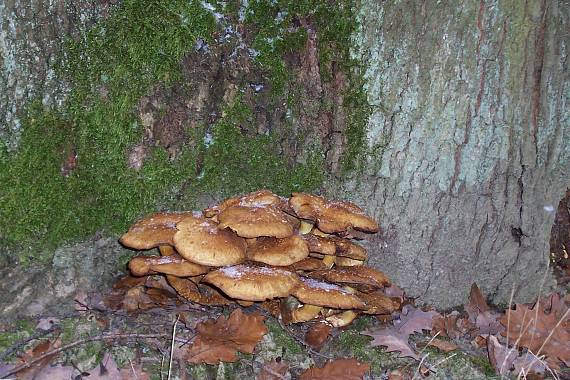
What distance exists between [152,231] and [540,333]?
2760 millimetres

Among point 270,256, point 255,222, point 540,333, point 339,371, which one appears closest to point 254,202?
point 255,222

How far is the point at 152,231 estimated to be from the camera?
3.66 metres

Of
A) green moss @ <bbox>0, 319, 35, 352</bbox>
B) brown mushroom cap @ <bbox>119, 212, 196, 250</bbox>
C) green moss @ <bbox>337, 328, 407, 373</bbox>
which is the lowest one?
green moss @ <bbox>0, 319, 35, 352</bbox>

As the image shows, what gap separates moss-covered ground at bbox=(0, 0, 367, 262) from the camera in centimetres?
363

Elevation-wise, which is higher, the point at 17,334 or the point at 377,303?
the point at 377,303


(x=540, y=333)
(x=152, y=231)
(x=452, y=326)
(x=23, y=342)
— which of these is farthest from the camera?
(x=452, y=326)

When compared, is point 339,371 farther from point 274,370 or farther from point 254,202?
point 254,202

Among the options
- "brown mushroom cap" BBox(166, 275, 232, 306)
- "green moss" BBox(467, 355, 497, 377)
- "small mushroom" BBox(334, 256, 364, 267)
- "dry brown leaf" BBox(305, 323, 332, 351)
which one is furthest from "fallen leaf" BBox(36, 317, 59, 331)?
"green moss" BBox(467, 355, 497, 377)

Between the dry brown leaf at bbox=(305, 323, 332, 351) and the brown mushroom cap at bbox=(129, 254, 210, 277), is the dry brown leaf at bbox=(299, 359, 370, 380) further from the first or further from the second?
the brown mushroom cap at bbox=(129, 254, 210, 277)

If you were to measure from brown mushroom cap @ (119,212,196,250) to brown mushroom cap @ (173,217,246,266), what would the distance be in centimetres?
14

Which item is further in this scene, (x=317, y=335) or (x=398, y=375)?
(x=317, y=335)

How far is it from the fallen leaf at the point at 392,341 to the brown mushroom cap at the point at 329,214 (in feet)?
2.32

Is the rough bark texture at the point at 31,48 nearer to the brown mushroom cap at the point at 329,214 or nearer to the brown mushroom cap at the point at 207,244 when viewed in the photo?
the brown mushroom cap at the point at 207,244

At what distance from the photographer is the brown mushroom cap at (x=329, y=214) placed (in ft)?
12.0
